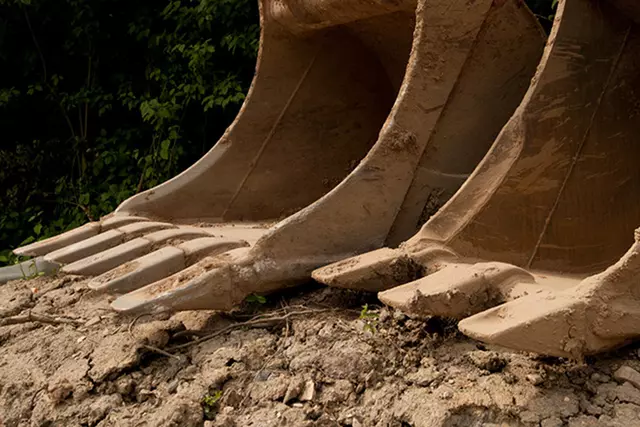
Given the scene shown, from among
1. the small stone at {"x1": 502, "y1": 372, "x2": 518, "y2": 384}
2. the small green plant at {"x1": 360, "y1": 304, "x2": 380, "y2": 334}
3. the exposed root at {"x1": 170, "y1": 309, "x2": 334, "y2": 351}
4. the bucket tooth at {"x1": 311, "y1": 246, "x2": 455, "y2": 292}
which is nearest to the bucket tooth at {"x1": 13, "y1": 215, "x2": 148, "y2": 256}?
the exposed root at {"x1": 170, "y1": 309, "x2": 334, "y2": 351}

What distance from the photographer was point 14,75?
20.0 feet

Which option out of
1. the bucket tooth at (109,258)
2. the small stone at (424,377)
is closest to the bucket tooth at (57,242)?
the bucket tooth at (109,258)

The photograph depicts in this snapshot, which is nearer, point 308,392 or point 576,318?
point 576,318

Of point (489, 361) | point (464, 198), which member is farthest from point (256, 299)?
point (489, 361)

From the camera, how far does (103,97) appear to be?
5.80 metres

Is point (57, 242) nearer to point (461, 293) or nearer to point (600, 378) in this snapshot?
Result: point (461, 293)

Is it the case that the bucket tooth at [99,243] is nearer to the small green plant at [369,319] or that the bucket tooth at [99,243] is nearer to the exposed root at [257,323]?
the exposed root at [257,323]

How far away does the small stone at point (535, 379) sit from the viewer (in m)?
1.73

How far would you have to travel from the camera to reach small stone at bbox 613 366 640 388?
168cm

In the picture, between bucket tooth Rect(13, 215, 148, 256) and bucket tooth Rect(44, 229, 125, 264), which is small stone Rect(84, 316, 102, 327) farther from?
bucket tooth Rect(13, 215, 148, 256)

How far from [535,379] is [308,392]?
1.83 ft

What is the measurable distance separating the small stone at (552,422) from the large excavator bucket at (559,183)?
0.52 meters

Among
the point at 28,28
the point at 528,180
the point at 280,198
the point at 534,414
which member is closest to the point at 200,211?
the point at 280,198

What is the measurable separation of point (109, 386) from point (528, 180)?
1348 millimetres
